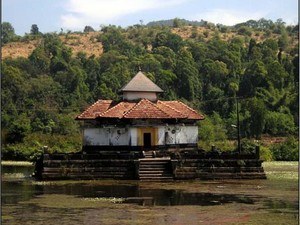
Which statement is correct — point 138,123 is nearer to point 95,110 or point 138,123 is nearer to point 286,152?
point 95,110

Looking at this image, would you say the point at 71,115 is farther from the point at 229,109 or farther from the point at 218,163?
the point at 218,163

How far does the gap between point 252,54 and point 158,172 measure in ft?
249

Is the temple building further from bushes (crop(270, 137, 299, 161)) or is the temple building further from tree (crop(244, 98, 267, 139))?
tree (crop(244, 98, 267, 139))

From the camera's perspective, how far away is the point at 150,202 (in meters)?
22.0

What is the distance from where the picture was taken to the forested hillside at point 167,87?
64938mm

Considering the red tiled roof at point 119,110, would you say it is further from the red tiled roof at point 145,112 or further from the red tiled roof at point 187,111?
the red tiled roof at point 187,111

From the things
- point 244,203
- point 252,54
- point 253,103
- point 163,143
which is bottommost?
point 244,203

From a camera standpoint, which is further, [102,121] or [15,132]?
[15,132]

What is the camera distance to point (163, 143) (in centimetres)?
3634

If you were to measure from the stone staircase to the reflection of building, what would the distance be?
306 cm

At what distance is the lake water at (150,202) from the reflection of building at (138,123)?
5.43 meters

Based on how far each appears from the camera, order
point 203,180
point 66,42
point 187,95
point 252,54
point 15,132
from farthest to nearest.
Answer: point 66,42
point 252,54
point 187,95
point 15,132
point 203,180

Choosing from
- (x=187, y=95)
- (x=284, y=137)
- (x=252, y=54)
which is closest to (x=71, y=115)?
(x=187, y=95)

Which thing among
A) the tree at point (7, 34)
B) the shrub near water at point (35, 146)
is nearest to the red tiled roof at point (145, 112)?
the shrub near water at point (35, 146)
